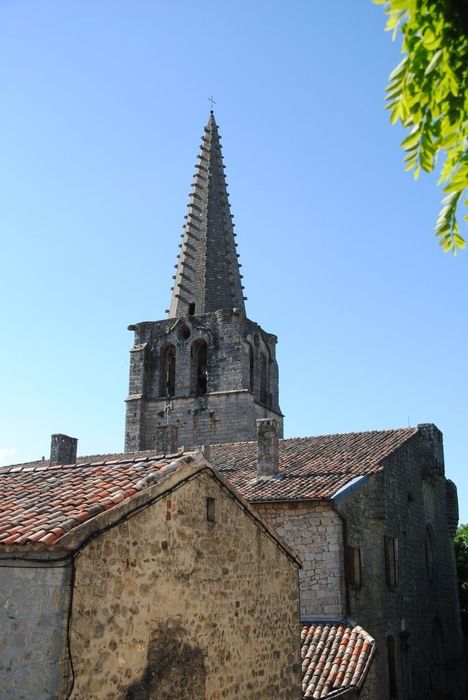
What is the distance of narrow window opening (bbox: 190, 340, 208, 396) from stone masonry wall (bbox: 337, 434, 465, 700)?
14.3 meters

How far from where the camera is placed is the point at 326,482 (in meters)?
16.5

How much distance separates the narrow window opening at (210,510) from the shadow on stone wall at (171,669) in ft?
4.62

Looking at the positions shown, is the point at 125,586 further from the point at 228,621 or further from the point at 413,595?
the point at 413,595

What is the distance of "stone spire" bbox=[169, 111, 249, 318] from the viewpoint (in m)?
37.9

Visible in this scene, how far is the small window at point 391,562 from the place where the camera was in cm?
1816

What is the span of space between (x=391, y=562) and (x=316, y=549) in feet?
12.6

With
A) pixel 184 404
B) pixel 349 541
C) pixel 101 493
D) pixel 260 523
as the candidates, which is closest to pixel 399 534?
pixel 349 541

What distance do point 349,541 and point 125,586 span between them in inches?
368

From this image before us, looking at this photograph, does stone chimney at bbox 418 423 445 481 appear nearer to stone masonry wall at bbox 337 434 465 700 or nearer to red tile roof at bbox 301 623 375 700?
stone masonry wall at bbox 337 434 465 700

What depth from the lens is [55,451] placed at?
78.4 ft

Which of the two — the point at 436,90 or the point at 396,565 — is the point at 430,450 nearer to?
the point at 396,565

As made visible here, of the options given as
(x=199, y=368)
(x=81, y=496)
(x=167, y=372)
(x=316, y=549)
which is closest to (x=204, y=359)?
(x=199, y=368)

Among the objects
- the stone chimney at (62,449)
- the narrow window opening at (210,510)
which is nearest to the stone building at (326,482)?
the stone chimney at (62,449)

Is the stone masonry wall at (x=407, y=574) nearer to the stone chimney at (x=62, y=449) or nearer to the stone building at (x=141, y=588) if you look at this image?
the stone building at (x=141, y=588)
